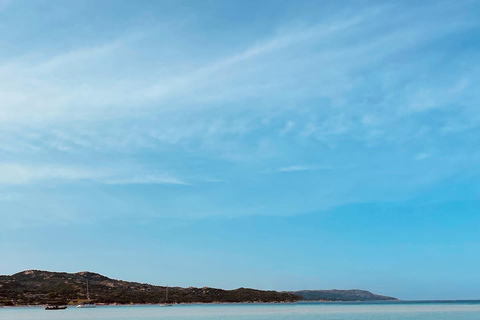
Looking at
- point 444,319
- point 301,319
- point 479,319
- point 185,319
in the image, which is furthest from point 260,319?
point 479,319

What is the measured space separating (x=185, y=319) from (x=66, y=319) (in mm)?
30540

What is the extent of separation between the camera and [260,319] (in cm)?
11619

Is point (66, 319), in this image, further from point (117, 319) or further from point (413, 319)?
point (413, 319)

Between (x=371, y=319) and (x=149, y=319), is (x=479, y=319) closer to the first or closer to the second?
(x=371, y=319)

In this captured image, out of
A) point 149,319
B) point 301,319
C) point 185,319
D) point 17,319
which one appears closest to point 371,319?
point 301,319

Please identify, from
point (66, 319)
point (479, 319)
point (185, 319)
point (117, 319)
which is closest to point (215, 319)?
point (185, 319)

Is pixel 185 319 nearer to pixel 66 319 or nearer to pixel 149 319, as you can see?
pixel 149 319

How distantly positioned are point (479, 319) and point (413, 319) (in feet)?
51.5

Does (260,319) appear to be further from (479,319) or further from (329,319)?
(479,319)

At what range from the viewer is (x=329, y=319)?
4577 inches

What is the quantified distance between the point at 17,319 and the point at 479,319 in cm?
11550

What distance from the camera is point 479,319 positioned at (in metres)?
113

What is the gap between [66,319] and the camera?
118 m

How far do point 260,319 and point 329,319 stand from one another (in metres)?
17.6
